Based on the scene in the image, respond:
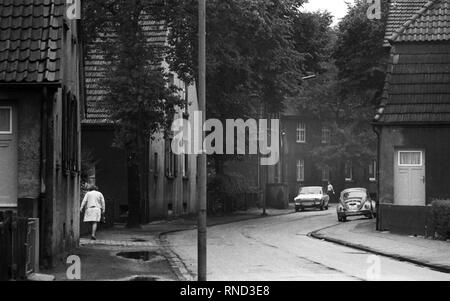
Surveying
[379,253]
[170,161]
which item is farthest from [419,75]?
[170,161]

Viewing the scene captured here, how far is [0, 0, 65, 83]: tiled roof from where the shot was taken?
19505 mm

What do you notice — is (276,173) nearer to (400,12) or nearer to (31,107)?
(400,12)

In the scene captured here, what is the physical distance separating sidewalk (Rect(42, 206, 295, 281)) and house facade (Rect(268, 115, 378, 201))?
5042 cm

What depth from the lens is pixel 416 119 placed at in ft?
118

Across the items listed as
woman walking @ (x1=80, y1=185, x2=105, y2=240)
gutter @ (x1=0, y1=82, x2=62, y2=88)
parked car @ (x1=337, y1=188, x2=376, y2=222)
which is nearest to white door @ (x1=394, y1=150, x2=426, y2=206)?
parked car @ (x1=337, y1=188, x2=376, y2=222)

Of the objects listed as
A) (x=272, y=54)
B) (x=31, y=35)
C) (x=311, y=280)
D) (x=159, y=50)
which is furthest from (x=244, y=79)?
(x=311, y=280)

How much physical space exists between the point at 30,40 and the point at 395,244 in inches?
525

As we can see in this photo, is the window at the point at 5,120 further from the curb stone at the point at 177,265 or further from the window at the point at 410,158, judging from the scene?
the window at the point at 410,158

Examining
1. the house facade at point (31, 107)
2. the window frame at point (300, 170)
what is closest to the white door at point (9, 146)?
the house facade at point (31, 107)

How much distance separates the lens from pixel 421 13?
126ft

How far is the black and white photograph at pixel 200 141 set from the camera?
19578 mm

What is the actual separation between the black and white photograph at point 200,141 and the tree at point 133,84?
83mm

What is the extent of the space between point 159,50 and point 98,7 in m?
3.02
